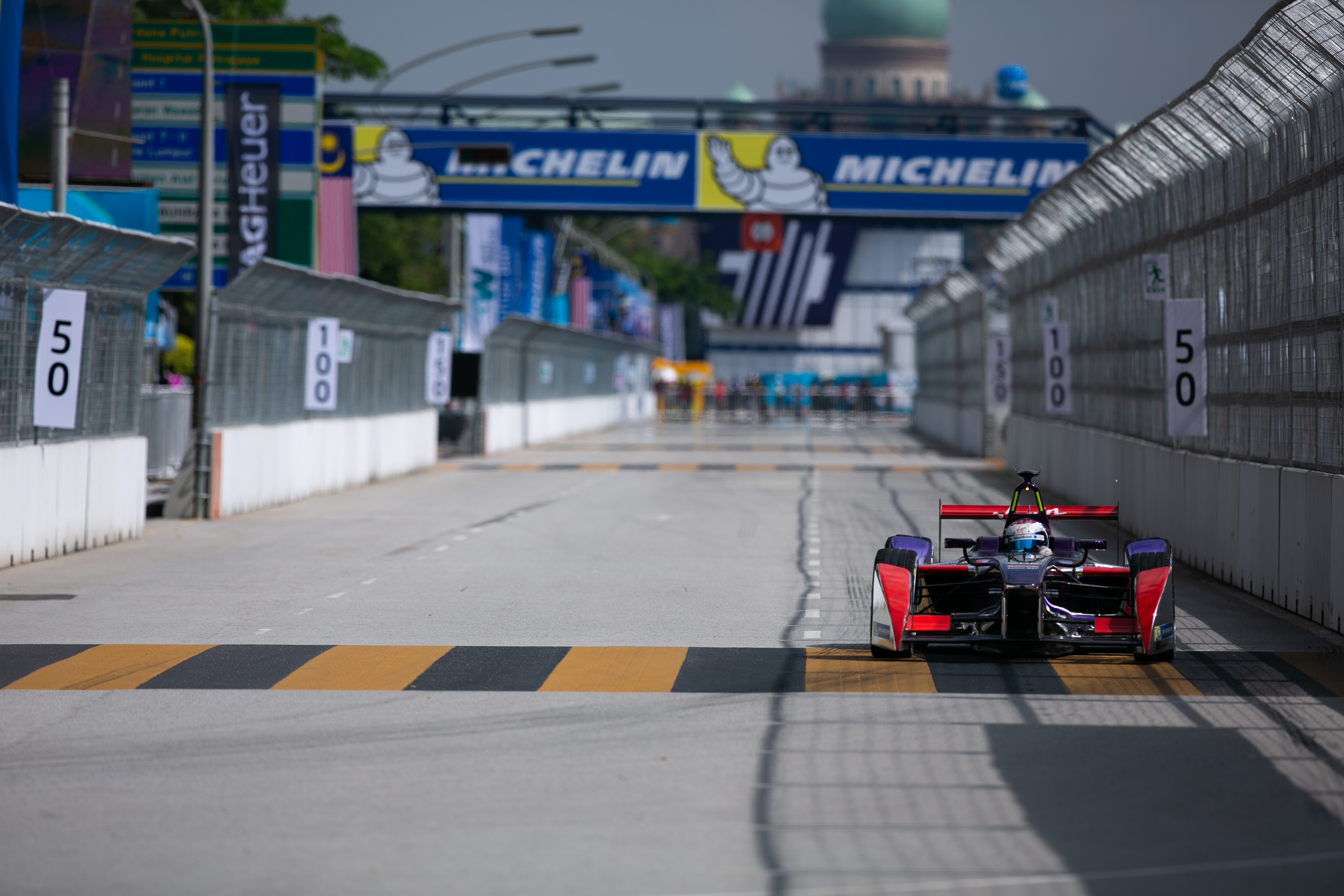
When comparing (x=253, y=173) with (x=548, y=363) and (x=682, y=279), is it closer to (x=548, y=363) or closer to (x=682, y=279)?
(x=548, y=363)

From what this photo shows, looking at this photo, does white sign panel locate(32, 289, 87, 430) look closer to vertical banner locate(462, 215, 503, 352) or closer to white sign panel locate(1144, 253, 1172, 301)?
white sign panel locate(1144, 253, 1172, 301)

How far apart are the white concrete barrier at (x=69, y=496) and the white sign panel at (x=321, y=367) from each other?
216 inches

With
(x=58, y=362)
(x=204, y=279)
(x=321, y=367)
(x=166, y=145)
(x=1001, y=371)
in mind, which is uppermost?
(x=166, y=145)

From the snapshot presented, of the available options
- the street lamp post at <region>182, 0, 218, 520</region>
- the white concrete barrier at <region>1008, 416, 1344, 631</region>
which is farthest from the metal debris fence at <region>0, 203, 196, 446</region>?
the white concrete barrier at <region>1008, 416, 1344, 631</region>

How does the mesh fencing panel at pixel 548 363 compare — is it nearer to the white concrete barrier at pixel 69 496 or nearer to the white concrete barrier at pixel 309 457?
the white concrete barrier at pixel 309 457

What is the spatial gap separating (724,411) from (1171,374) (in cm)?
6043

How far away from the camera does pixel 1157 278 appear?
53.3ft

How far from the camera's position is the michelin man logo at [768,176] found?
35688 mm

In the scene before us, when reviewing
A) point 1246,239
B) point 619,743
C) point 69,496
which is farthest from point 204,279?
point 619,743

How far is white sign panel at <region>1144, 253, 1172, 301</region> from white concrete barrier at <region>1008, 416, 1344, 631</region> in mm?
1477

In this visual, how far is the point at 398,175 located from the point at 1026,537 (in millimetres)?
27619

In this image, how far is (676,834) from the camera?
590 cm

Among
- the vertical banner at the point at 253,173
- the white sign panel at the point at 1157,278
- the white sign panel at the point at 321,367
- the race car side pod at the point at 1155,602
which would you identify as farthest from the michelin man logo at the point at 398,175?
the race car side pod at the point at 1155,602

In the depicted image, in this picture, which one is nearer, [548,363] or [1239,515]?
[1239,515]
